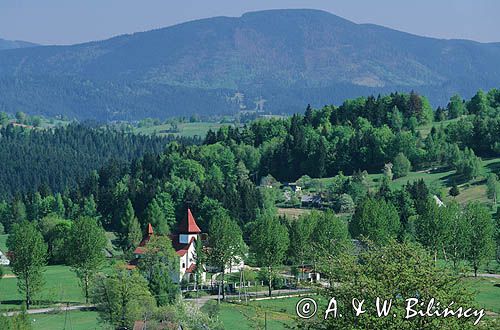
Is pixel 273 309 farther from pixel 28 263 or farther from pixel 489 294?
pixel 28 263

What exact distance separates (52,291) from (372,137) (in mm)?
79570

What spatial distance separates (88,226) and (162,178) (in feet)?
188

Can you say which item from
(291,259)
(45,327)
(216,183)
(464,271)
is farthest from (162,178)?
(464,271)

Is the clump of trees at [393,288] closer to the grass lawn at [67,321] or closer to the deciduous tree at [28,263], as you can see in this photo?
the grass lawn at [67,321]

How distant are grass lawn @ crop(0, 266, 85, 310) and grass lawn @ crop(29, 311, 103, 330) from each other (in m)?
4.20

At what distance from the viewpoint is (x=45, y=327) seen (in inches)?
2574

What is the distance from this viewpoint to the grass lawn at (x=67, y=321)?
6506cm

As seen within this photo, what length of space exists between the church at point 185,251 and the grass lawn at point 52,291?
17.7 ft

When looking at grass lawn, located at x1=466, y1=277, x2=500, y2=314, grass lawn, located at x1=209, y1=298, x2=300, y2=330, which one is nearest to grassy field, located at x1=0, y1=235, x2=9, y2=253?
grass lawn, located at x1=209, y1=298, x2=300, y2=330

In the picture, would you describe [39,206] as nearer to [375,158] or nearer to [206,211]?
[206,211]

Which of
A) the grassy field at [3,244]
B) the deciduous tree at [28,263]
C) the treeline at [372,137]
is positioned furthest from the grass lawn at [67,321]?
the treeline at [372,137]

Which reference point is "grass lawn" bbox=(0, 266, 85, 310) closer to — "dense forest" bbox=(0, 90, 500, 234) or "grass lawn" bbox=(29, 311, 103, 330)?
"grass lawn" bbox=(29, 311, 103, 330)

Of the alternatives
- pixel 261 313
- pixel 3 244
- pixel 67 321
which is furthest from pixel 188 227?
pixel 3 244

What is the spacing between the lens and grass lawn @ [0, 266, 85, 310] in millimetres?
78500
